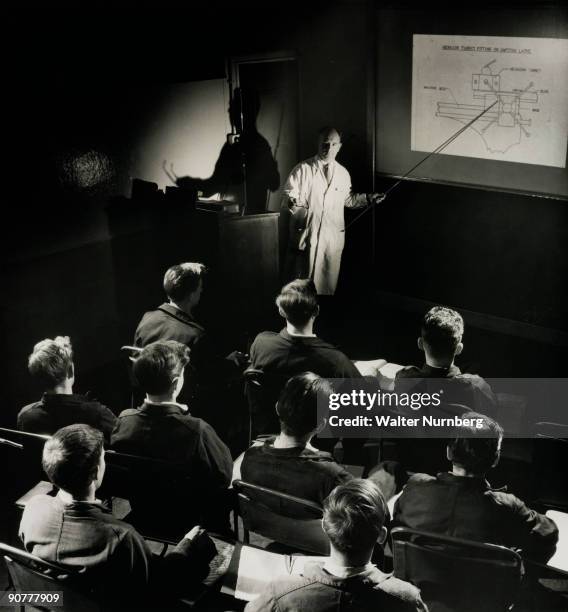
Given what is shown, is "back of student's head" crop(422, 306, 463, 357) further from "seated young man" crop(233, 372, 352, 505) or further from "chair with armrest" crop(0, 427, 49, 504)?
"chair with armrest" crop(0, 427, 49, 504)

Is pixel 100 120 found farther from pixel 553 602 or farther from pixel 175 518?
pixel 553 602

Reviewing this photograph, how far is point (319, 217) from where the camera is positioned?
17.7 ft

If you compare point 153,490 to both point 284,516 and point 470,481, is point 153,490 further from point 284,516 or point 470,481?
point 470,481

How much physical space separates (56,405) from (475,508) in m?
1.70

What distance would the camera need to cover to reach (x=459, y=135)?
A: 505cm

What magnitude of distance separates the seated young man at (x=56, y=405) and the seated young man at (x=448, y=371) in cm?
127

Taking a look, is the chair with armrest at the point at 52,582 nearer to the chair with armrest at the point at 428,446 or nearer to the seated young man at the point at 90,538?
the seated young man at the point at 90,538

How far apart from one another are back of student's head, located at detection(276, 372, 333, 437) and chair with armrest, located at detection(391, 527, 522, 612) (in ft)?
1.70

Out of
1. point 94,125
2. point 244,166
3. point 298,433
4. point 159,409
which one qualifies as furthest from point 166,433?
point 244,166

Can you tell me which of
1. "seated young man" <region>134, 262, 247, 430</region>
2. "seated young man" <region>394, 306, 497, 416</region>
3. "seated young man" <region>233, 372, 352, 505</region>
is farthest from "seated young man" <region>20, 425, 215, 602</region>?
"seated young man" <region>134, 262, 247, 430</region>

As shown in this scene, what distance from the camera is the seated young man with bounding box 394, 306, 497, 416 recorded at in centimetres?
306

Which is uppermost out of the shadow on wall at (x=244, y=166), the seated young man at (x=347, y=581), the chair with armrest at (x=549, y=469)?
the shadow on wall at (x=244, y=166)

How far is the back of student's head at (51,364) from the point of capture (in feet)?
9.98

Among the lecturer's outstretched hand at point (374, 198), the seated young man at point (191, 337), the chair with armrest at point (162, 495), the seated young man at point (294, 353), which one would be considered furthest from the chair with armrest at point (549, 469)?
the lecturer's outstretched hand at point (374, 198)
